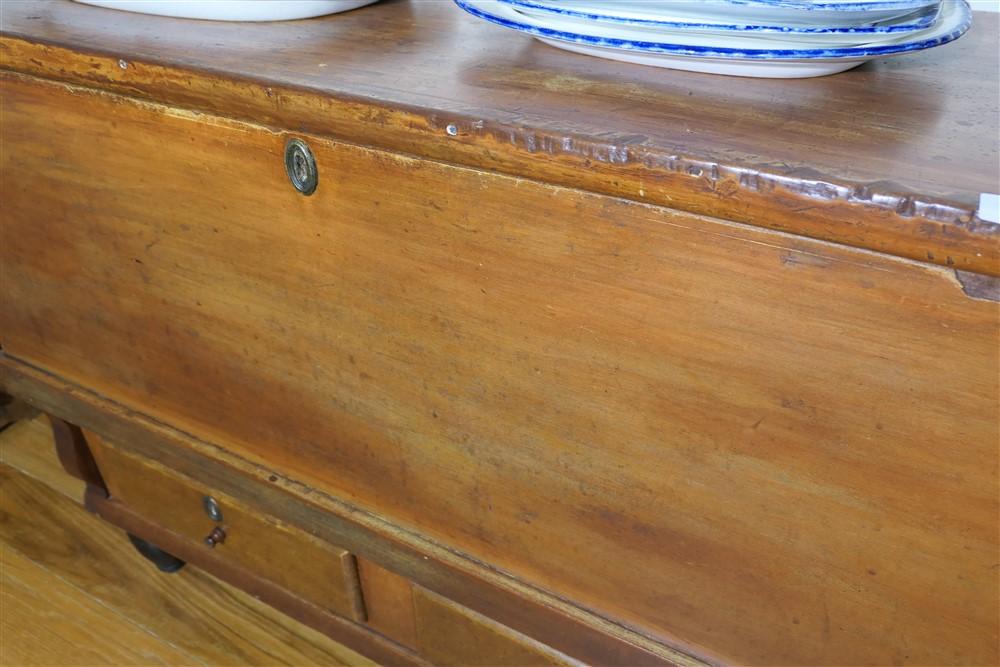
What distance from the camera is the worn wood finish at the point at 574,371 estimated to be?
0.48 m

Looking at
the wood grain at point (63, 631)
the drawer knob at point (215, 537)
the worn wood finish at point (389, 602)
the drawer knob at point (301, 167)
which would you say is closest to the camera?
the drawer knob at point (301, 167)

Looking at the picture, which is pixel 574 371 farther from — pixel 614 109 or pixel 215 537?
pixel 215 537

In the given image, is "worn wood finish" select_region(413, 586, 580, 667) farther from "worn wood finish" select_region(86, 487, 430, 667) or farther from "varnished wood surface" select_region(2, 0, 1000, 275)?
"varnished wood surface" select_region(2, 0, 1000, 275)

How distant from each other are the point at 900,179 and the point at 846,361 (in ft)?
0.32

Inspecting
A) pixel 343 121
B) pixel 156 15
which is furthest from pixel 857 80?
pixel 156 15

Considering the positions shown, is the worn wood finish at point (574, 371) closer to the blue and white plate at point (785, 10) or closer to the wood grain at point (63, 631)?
the blue and white plate at point (785, 10)

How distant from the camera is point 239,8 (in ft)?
2.42

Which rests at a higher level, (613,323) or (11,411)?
(613,323)

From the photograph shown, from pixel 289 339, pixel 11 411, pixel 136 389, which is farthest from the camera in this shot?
pixel 11 411

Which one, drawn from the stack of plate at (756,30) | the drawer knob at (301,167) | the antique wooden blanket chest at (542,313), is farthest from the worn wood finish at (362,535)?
the stack of plate at (756,30)

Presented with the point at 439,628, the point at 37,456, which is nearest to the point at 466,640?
the point at 439,628

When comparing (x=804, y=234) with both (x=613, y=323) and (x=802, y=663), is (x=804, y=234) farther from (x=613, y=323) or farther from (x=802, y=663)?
(x=802, y=663)

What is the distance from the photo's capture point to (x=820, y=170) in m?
0.45

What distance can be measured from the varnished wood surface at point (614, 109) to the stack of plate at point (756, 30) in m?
0.02
